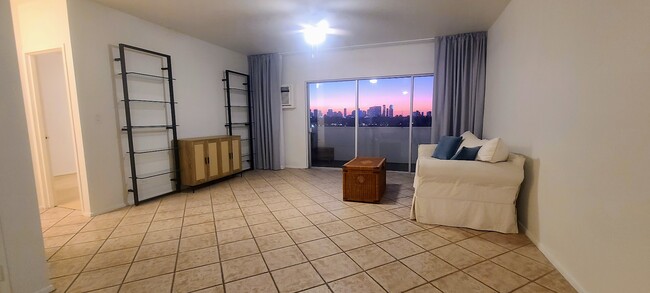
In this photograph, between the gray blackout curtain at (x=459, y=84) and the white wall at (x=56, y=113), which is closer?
the gray blackout curtain at (x=459, y=84)

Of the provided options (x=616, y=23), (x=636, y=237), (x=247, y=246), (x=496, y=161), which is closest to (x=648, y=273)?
(x=636, y=237)

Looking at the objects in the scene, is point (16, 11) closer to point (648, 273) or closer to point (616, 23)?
point (616, 23)

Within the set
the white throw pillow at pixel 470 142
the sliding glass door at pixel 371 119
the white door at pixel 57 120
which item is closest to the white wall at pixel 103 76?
the white door at pixel 57 120

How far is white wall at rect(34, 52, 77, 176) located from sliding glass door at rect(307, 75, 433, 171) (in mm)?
4532

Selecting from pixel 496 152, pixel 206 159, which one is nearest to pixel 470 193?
pixel 496 152

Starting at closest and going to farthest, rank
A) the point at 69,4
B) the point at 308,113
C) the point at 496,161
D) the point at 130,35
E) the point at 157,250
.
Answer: the point at 157,250 → the point at 496,161 → the point at 69,4 → the point at 130,35 → the point at 308,113

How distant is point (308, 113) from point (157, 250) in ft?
12.7

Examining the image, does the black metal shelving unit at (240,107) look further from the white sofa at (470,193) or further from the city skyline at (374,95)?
the white sofa at (470,193)

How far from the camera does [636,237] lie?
49.2 inches

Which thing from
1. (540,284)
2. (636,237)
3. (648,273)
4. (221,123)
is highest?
(221,123)

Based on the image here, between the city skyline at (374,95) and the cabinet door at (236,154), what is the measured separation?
1.70 metres

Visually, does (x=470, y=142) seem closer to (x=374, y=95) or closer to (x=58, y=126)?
(x=374, y=95)

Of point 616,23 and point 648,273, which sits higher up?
point 616,23

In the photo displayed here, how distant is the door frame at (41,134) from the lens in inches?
118
